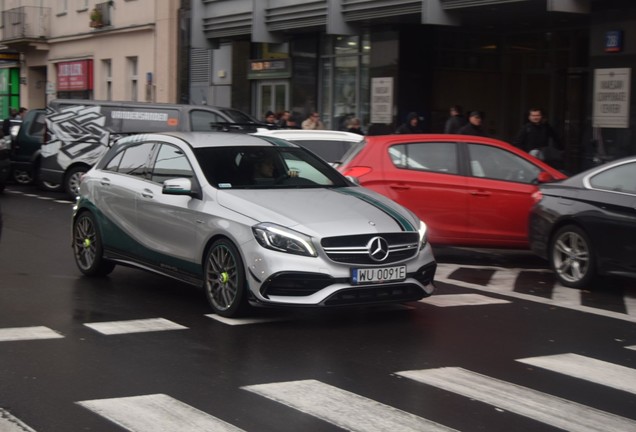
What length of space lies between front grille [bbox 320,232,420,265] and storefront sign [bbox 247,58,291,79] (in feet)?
68.2

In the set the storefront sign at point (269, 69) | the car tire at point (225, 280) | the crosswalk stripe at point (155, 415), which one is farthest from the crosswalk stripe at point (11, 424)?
the storefront sign at point (269, 69)

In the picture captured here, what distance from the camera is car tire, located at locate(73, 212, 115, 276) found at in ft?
34.9

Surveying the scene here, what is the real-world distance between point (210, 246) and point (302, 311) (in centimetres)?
101

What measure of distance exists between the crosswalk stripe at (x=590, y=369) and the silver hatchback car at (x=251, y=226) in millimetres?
1509

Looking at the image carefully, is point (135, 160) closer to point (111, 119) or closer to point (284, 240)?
point (284, 240)

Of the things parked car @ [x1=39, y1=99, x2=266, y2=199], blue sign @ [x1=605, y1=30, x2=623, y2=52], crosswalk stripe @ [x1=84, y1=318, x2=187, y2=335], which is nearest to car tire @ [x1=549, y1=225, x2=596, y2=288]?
crosswalk stripe @ [x1=84, y1=318, x2=187, y2=335]

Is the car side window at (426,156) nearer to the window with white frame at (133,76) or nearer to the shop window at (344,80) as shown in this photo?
the shop window at (344,80)

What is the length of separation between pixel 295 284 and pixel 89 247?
3504mm

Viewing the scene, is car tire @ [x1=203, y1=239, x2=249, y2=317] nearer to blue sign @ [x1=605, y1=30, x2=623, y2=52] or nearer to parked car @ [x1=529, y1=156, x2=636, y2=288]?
parked car @ [x1=529, y1=156, x2=636, y2=288]

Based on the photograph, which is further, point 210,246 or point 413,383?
point 210,246

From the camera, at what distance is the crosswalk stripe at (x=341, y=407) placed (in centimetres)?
557

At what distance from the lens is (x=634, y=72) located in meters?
18.0

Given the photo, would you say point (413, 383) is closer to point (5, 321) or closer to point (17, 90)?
point (5, 321)

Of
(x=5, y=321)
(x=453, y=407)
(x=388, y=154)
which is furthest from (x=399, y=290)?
(x=388, y=154)
